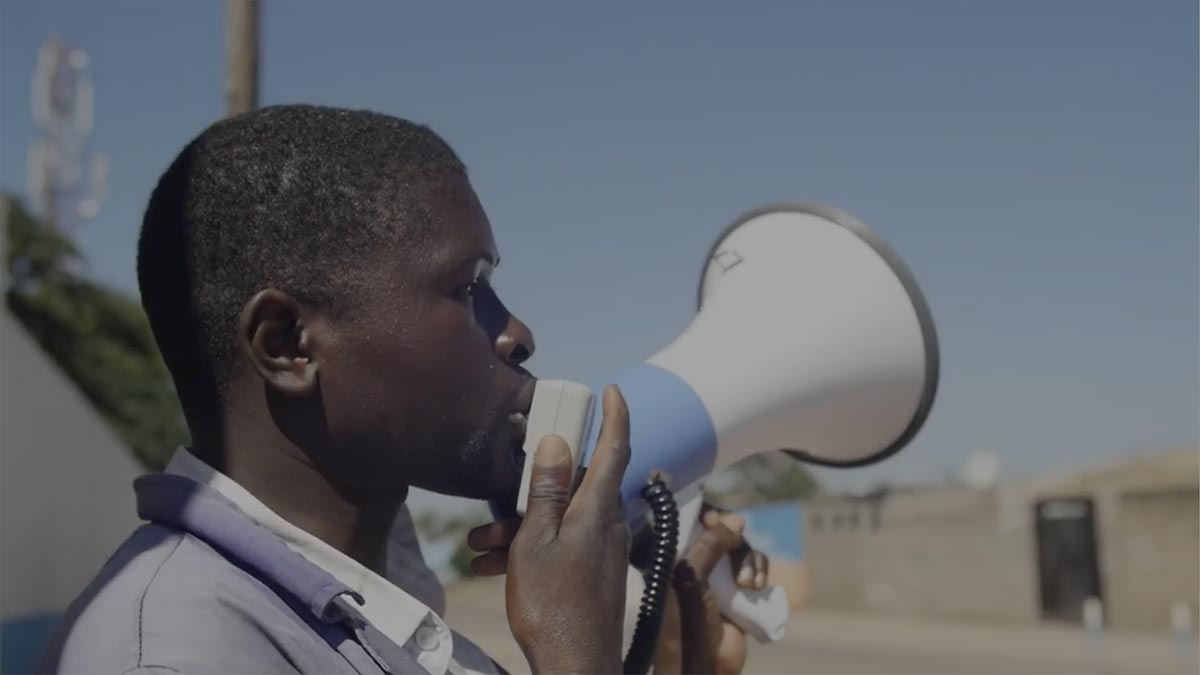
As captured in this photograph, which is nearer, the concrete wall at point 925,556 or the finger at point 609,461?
the finger at point 609,461

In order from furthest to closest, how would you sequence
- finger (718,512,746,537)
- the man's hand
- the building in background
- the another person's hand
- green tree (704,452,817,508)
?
green tree (704,452,817,508)
the building in background
finger (718,512,746,537)
the another person's hand
the man's hand

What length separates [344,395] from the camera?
4.36ft

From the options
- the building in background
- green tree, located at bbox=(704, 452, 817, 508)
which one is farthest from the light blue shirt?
green tree, located at bbox=(704, 452, 817, 508)

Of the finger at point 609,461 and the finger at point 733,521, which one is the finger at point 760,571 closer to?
the finger at point 733,521

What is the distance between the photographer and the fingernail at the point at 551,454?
1349mm

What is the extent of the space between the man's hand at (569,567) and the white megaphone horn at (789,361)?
77 centimetres

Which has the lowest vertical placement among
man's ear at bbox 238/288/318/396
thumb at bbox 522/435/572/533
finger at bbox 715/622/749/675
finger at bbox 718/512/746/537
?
finger at bbox 715/622/749/675

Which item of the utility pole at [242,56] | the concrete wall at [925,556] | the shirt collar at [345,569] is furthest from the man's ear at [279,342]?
the concrete wall at [925,556]

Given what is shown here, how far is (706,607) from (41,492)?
17.7 ft

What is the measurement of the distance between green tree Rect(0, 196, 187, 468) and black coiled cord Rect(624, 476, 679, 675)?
1723 cm

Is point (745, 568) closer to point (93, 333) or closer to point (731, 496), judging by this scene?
point (93, 333)

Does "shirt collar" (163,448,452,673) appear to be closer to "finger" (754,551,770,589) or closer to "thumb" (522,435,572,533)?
"thumb" (522,435,572,533)

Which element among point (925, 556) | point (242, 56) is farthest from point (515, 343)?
point (925, 556)

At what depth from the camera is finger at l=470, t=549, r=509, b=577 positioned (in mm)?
1566
